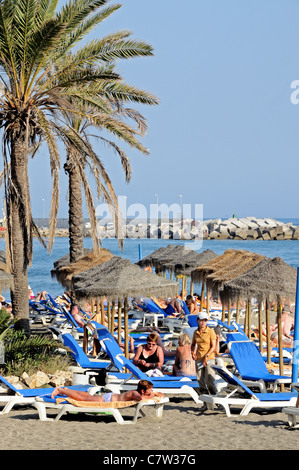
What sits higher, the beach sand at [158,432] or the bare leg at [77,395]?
the bare leg at [77,395]

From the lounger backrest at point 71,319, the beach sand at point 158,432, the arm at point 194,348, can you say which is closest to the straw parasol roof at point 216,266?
the lounger backrest at point 71,319

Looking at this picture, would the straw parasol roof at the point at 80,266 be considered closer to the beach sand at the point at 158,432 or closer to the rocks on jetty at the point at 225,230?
the beach sand at the point at 158,432

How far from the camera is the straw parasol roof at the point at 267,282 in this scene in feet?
33.7

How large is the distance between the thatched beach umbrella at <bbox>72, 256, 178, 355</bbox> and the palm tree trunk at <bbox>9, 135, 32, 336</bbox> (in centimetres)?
128

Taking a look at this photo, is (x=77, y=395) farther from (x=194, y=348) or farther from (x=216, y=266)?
(x=216, y=266)

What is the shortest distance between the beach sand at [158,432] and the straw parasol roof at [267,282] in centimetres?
214

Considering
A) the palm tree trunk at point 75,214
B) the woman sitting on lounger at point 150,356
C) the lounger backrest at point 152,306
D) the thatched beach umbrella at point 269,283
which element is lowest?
the lounger backrest at point 152,306

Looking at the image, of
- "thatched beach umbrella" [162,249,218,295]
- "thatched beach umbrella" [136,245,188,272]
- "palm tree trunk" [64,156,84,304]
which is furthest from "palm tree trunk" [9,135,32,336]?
"thatched beach umbrella" [136,245,188,272]

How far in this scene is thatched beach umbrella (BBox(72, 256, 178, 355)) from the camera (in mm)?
11891

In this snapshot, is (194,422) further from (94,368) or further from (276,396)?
(94,368)

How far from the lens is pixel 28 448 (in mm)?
6988

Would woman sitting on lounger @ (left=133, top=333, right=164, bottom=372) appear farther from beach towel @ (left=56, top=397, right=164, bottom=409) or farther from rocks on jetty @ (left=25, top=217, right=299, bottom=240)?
rocks on jetty @ (left=25, top=217, right=299, bottom=240)

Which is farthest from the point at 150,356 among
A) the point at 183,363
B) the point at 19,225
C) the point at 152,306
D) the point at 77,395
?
the point at 152,306
